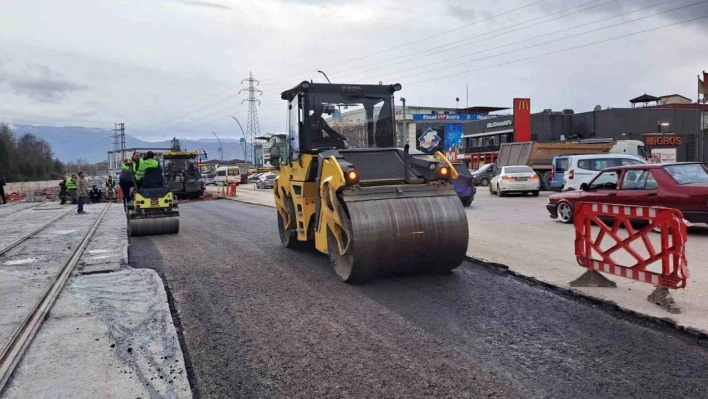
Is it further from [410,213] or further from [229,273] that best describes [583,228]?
[229,273]

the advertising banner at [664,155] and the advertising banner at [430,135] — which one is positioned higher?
the advertising banner at [430,135]

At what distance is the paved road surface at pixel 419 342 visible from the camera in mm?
3875

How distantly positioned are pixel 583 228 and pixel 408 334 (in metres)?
3.19

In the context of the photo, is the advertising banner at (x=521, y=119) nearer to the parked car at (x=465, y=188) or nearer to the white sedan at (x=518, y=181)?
the white sedan at (x=518, y=181)

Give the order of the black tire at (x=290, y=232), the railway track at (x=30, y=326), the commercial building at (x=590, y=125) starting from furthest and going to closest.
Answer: the commercial building at (x=590, y=125), the black tire at (x=290, y=232), the railway track at (x=30, y=326)

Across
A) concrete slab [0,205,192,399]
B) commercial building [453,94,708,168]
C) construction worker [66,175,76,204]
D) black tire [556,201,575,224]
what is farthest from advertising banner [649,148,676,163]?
construction worker [66,175,76,204]

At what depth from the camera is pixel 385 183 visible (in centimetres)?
722

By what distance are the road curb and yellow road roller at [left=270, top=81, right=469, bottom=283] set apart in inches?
33.2

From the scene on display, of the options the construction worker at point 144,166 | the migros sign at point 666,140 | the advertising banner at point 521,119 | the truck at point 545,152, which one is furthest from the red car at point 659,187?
the advertising banner at point 521,119

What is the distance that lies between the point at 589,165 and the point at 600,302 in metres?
12.9

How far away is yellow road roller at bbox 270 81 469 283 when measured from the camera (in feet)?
21.7

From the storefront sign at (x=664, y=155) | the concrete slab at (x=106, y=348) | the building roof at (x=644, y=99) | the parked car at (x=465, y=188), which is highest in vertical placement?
the building roof at (x=644, y=99)

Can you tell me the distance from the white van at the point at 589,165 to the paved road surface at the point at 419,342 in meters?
11.3

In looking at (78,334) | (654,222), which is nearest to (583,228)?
(654,222)
